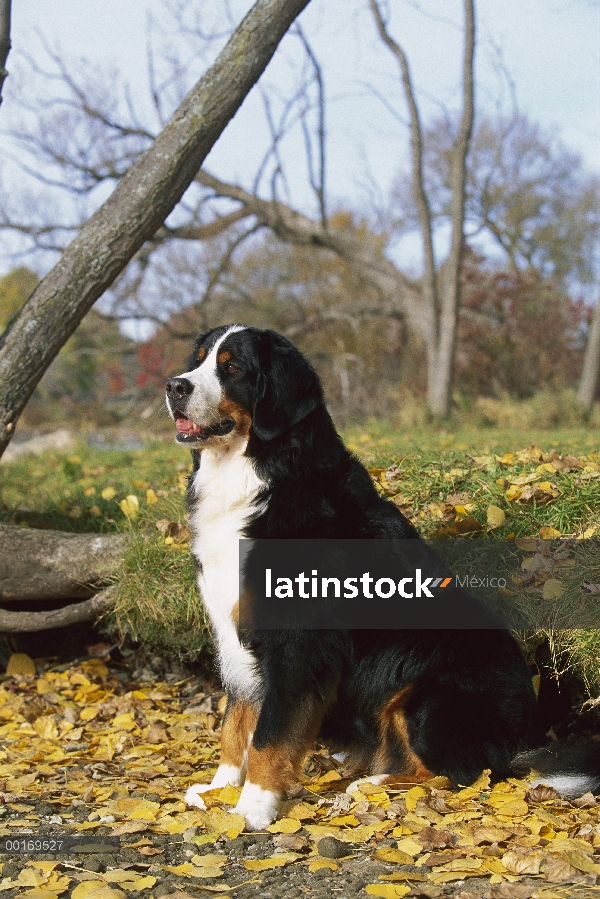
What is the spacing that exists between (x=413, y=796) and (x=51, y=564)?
9.22ft

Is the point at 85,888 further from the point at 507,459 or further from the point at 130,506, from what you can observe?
the point at 507,459

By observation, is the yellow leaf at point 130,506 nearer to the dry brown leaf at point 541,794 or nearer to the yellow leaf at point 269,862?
the yellow leaf at point 269,862

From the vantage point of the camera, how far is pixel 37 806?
333 centimetres

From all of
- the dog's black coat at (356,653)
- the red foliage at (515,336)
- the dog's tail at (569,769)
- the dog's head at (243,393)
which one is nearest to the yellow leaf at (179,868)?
the dog's black coat at (356,653)

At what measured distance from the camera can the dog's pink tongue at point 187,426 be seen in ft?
11.0

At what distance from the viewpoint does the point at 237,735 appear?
343 cm

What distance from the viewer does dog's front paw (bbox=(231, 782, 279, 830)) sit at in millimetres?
3029

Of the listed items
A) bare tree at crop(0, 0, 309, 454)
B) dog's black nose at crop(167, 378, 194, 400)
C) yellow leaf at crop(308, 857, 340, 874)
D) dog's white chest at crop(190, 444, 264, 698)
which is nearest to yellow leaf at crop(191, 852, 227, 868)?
yellow leaf at crop(308, 857, 340, 874)

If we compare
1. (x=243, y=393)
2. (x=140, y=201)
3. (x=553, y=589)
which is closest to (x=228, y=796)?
(x=243, y=393)

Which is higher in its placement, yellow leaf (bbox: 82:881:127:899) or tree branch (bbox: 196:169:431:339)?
tree branch (bbox: 196:169:431:339)

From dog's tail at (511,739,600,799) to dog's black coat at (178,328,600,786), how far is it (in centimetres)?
13

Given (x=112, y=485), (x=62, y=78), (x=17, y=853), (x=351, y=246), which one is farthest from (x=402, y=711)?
(x=351, y=246)

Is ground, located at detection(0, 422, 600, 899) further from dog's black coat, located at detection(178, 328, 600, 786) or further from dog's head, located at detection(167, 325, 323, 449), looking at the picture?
dog's head, located at detection(167, 325, 323, 449)

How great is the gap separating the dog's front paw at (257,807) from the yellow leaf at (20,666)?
2596mm
